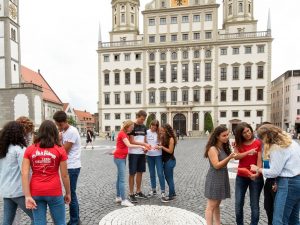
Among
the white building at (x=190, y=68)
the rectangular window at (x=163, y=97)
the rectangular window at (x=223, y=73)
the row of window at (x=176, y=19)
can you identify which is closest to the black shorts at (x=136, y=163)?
the white building at (x=190, y=68)

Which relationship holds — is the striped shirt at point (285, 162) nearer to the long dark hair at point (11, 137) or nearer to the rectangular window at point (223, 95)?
the long dark hair at point (11, 137)

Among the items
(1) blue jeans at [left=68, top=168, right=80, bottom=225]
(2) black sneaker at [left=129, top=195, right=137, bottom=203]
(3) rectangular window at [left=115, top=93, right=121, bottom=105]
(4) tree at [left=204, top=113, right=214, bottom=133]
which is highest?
(3) rectangular window at [left=115, top=93, right=121, bottom=105]

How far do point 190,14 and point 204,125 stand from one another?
20.5 metres

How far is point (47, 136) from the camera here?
2902mm

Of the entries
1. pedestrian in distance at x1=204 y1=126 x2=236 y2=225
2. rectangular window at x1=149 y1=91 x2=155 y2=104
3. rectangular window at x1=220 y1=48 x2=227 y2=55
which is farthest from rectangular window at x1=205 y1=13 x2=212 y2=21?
pedestrian in distance at x1=204 y1=126 x2=236 y2=225

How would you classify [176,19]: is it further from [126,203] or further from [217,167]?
[217,167]

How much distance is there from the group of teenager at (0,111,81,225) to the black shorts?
2474 millimetres

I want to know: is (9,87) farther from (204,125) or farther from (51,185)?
(51,185)

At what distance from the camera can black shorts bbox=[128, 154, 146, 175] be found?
5758 millimetres

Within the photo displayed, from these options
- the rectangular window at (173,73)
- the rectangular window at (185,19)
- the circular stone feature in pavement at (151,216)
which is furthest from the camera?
the rectangular window at (173,73)

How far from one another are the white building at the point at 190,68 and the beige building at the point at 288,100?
17.1 meters

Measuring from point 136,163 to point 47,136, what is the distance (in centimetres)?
315

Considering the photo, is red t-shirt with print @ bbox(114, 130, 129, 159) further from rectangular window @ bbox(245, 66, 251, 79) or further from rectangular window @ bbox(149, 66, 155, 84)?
rectangular window @ bbox(245, 66, 251, 79)

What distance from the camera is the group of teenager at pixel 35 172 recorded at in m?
2.86
